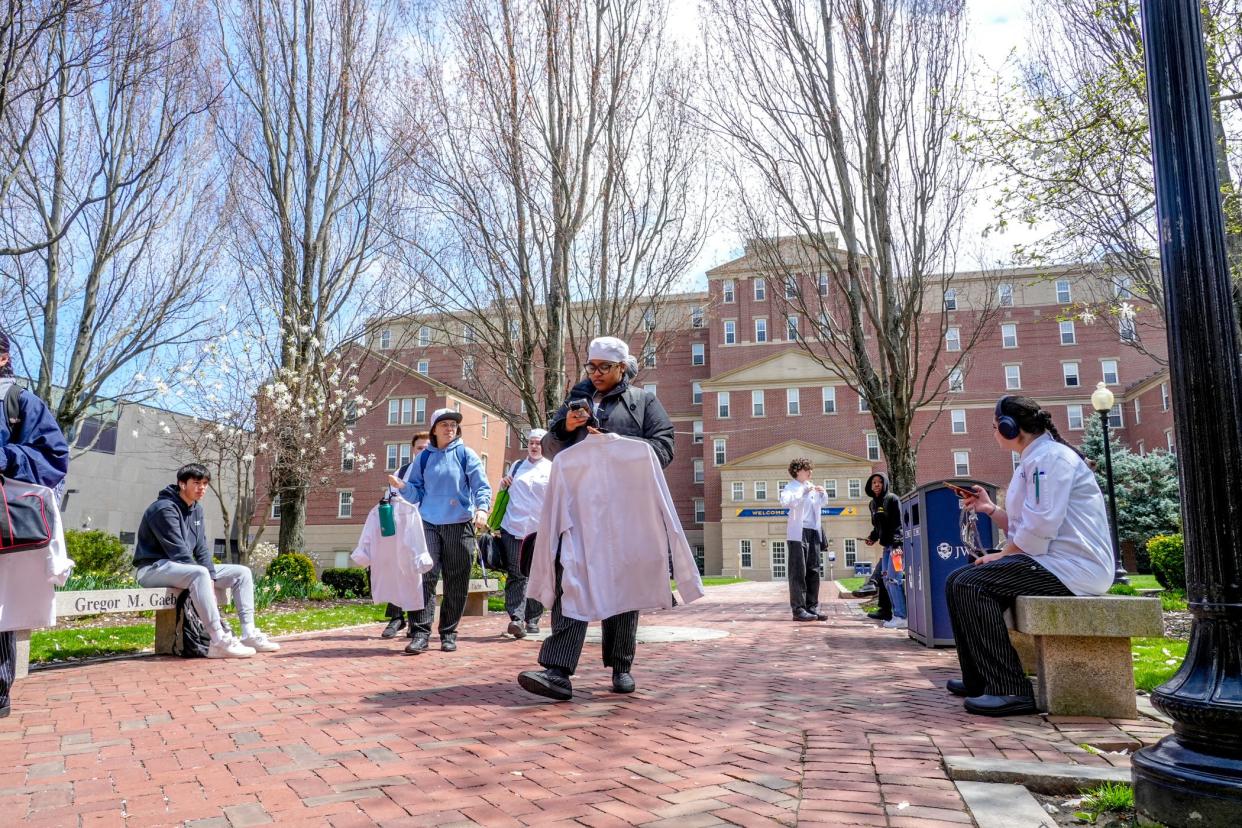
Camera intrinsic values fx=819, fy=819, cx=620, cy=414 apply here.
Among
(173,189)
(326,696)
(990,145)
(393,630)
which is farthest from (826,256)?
(173,189)

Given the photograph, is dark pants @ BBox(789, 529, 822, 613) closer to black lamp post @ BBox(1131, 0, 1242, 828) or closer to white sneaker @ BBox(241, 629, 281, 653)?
white sneaker @ BBox(241, 629, 281, 653)

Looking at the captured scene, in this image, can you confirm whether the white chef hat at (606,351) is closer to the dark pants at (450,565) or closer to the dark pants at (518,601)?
the dark pants at (450,565)

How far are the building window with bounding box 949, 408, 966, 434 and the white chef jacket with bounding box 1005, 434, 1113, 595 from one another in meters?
52.6

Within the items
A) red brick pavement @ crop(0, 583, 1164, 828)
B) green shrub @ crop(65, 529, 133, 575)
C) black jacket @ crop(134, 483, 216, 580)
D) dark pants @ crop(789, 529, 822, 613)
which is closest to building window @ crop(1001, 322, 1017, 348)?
dark pants @ crop(789, 529, 822, 613)

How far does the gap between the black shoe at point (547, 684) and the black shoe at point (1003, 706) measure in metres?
2.10

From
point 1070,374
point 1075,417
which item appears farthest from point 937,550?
point 1070,374

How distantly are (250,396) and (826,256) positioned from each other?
1148cm

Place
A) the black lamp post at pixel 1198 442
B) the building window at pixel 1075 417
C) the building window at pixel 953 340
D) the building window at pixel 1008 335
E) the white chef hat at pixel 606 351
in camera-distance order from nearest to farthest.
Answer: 1. the black lamp post at pixel 1198 442
2. the white chef hat at pixel 606 351
3. the building window at pixel 1075 417
4. the building window at pixel 953 340
5. the building window at pixel 1008 335

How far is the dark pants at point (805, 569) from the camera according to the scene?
10805mm

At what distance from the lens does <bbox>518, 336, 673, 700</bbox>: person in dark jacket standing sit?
14.9ft

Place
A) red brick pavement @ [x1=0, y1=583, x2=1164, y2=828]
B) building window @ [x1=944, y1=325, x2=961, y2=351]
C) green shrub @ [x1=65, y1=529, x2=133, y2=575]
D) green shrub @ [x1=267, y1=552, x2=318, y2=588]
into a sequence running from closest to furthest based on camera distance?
red brick pavement @ [x1=0, y1=583, x2=1164, y2=828] → green shrub @ [x1=65, y1=529, x2=133, y2=575] → green shrub @ [x1=267, y1=552, x2=318, y2=588] → building window @ [x1=944, y1=325, x2=961, y2=351]

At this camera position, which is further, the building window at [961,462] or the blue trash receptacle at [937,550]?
the building window at [961,462]

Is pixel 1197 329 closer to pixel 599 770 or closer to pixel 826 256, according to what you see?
pixel 599 770

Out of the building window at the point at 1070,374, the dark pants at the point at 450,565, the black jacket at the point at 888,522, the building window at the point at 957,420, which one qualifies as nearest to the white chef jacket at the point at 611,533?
the dark pants at the point at 450,565
